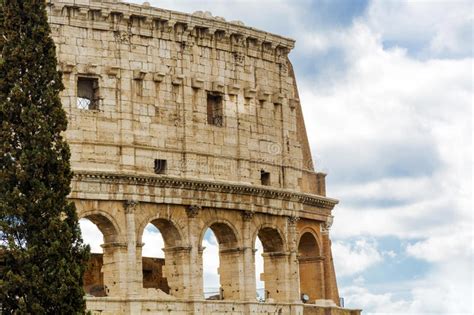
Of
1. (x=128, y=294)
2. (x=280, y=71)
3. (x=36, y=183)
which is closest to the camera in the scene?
(x=36, y=183)

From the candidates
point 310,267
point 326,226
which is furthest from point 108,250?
point 326,226

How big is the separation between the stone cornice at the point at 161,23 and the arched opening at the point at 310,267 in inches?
261

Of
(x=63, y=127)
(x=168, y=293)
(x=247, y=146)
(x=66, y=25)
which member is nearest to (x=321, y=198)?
(x=247, y=146)

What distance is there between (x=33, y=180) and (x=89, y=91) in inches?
404

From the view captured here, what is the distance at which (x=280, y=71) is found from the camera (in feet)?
149

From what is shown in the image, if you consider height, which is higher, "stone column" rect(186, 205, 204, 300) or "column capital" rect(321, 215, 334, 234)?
"column capital" rect(321, 215, 334, 234)

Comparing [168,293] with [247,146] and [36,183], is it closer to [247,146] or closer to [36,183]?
[247,146]

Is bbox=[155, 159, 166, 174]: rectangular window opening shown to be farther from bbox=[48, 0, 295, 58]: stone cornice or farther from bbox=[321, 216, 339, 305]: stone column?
bbox=[321, 216, 339, 305]: stone column

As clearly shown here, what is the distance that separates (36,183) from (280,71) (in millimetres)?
16467

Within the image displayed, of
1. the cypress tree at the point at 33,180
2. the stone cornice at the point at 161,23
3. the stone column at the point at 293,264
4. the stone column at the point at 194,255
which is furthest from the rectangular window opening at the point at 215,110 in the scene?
the cypress tree at the point at 33,180

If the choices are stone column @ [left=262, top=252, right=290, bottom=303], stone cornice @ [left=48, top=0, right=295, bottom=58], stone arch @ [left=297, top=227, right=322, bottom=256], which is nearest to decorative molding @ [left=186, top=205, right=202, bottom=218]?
stone column @ [left=262, top=252, right=290, bottom=303]

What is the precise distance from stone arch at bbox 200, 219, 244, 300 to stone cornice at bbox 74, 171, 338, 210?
1194mm

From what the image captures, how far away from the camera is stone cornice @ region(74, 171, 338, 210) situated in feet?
128

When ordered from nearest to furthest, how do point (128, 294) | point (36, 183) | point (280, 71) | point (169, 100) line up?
point (36, 183)
point (128, 294)
point (169, 100)
point (280, 71)
